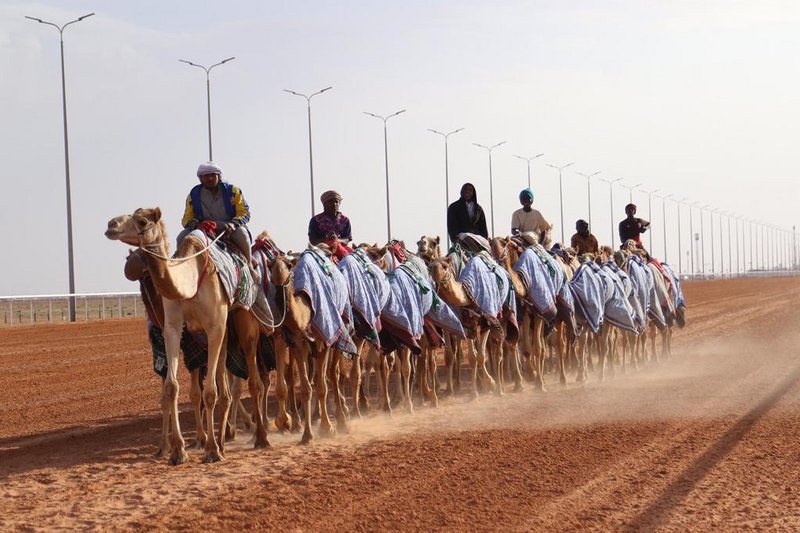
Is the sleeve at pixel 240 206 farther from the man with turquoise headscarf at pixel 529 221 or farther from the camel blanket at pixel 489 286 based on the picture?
the man with turquoise headscarf at pixel 529 221

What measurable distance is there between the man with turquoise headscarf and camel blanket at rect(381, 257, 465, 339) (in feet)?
15.2

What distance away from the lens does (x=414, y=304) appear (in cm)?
1548

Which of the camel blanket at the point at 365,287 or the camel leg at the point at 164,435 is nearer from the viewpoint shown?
the camel leg at the point at 164,435

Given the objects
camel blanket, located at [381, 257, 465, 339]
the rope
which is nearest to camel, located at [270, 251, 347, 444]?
the rope

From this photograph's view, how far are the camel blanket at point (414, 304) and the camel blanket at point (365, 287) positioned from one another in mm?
323

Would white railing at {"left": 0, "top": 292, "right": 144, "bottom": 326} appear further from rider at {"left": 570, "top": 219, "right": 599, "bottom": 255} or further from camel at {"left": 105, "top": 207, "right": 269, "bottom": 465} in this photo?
camel at {"left": 105, "top": 207, "right": 269, "bottom": 465}

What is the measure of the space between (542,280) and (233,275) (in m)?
7.79

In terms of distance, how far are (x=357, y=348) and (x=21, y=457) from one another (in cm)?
406

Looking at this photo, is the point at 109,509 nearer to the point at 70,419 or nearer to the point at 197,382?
the point at 197,382

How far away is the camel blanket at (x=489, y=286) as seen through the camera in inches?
672

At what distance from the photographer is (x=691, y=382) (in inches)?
700

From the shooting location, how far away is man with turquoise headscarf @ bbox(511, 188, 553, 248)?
2098cm

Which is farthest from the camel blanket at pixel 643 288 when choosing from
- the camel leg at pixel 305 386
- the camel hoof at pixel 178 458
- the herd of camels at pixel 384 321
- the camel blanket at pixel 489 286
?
the camel hoof at pixel 178 458

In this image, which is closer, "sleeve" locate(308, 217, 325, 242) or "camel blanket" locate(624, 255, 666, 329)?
"sleeve" locate(308, 217, 325, 242)
